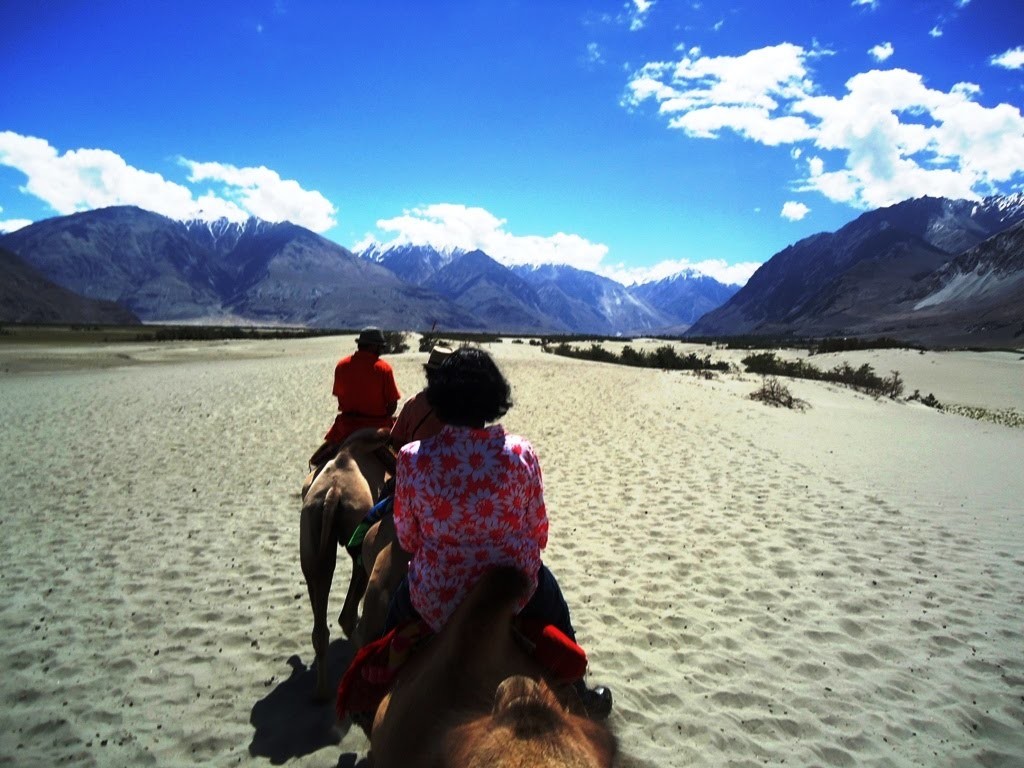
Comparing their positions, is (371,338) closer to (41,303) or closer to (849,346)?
(849,346)

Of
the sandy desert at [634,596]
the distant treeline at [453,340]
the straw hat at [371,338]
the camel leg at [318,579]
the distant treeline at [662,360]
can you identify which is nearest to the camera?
the sandy desert at [634,596]

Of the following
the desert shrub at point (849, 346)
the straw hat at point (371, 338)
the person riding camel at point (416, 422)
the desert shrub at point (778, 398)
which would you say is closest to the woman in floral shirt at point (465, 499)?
the person riding camel at point (416, 422)

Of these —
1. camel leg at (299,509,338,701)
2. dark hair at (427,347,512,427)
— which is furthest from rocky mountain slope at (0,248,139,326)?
dark hair at (427,347,512,427)

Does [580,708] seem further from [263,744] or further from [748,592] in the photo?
[748,592]

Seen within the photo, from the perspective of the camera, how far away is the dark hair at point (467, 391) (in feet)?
8.25

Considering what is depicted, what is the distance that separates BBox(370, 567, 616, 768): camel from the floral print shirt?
0.30 metres

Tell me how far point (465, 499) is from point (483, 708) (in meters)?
0.91

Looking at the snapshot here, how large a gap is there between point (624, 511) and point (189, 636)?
569 cm

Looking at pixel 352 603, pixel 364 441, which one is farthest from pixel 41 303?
pixel 352 603

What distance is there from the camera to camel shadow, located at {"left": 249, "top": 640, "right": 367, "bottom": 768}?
11.9ft

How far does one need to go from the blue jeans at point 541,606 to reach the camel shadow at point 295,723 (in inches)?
66.4

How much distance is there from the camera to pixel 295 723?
12.6ft

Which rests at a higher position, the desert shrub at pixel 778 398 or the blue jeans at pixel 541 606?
the blue jeans at pixel 541 606

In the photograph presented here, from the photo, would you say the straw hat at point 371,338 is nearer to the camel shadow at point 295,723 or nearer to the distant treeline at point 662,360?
the camel shadow at point 295,723
